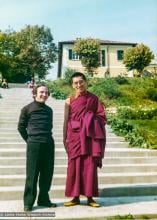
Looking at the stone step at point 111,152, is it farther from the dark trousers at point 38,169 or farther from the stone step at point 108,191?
the dark trousers at point 38,169

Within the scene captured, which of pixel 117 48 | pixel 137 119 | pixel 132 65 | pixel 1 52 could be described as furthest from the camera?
pixel 117 48

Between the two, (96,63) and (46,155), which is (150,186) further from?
(96,63)

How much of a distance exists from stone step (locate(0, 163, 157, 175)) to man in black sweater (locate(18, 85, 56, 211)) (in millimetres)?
1908

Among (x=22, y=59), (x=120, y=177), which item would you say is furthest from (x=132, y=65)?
(x=120, y=177)

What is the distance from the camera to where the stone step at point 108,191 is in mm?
7277

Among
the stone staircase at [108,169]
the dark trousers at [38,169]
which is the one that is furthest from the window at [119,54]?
the dark trousers at [38,169]

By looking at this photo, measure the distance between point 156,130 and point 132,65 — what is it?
88.4 ft

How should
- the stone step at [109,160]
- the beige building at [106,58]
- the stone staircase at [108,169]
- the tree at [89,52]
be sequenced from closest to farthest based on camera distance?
the stone staircase at [108,169]
the stone step at [109,160]
the tree at [89,52]
the beige building at [106,58]

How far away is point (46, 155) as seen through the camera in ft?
21.6

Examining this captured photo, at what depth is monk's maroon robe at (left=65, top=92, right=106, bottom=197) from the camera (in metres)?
6.68

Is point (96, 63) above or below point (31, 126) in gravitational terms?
above

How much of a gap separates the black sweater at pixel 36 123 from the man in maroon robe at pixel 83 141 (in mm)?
423

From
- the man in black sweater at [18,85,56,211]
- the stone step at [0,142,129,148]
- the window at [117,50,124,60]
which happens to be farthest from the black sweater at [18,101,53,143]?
the window at [117,50,124,60]

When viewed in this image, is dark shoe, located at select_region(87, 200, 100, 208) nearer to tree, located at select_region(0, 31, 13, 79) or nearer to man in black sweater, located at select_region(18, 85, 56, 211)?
man in black sweater, located at select_region(18, 85, 56, 211)
